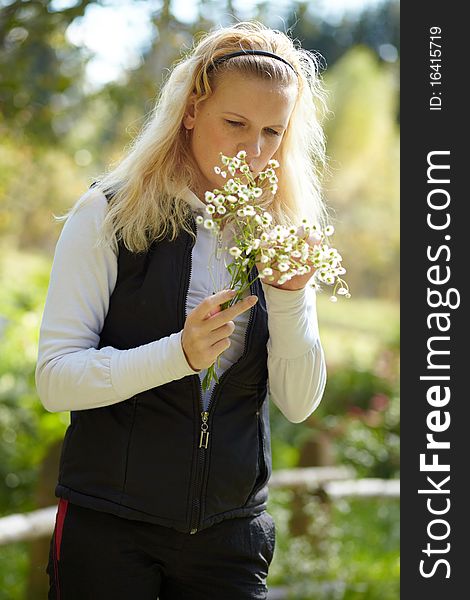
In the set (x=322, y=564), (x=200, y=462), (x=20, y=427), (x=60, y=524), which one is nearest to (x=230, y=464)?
(x=200, y=462)

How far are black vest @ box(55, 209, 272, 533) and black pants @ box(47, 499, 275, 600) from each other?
34mm

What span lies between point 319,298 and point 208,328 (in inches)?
488

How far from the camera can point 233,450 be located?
1837mm

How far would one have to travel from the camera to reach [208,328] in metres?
1.63

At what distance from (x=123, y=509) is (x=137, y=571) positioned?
13 centimetres

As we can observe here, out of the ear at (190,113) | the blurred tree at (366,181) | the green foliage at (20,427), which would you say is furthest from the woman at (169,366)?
the blurred tree at (366,181)

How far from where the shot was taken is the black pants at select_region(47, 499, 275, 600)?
69.6 inches

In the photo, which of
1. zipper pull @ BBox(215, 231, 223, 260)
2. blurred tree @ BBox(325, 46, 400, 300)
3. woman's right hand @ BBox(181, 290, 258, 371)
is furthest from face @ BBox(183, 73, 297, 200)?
blurred tree @ BBox(325, 46, 400, 300)

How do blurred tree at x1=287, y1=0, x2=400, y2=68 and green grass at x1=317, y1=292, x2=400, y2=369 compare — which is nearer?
green grass at x1=317, y1=292, x2=400, y2=369

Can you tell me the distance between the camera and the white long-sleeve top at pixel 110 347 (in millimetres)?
1692

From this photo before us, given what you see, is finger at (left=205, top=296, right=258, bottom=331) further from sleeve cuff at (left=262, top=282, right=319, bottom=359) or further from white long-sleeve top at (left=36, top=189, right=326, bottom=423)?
sleeve cuff at (left=262, top=282, right=319, bottom=359)

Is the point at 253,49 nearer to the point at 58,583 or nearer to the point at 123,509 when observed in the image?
the point at 123,509

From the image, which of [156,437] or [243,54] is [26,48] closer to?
[243,54]

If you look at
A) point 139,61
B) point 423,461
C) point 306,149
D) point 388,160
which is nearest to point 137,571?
point 306,149
